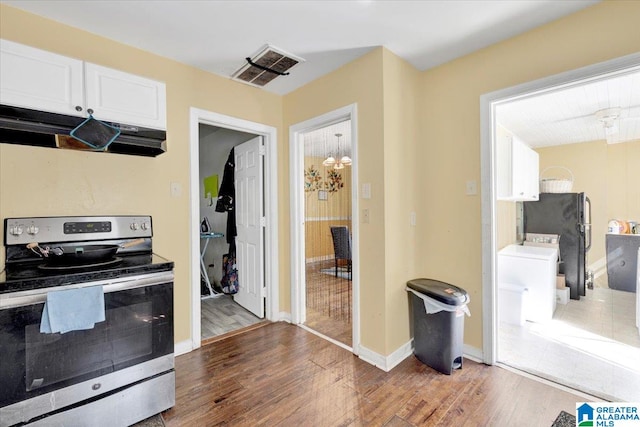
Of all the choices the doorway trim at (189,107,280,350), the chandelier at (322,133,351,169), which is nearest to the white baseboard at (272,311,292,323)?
the doorway trim at (189,107,280,350)

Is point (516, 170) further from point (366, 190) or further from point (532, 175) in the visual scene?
point (366, 190)

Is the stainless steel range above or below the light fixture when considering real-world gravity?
below

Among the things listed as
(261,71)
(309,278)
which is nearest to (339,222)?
(309,278)

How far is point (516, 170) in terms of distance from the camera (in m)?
2.96

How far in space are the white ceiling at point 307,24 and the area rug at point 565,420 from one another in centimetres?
245

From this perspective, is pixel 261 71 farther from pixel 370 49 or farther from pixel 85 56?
pixel 85 56

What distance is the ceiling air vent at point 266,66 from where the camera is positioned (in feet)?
7.53

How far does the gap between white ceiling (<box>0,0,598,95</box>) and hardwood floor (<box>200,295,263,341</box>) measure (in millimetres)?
2510

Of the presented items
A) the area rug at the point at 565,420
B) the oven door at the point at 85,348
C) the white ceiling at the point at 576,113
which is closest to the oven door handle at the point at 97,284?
the oven door at the point at 85,348

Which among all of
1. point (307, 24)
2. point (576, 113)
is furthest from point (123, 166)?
point (576, 113)

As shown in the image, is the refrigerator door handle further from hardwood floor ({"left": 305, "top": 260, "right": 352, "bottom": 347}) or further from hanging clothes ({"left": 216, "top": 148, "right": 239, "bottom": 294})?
hanging clothes ({"left": 216, "top": 148, "right": 239, "bottom": 294})

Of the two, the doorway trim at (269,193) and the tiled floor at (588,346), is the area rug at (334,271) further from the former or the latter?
the tiled floor at (588,346)

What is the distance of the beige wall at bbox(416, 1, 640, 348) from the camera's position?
5.71 ft

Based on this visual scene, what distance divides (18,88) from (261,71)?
163cm
